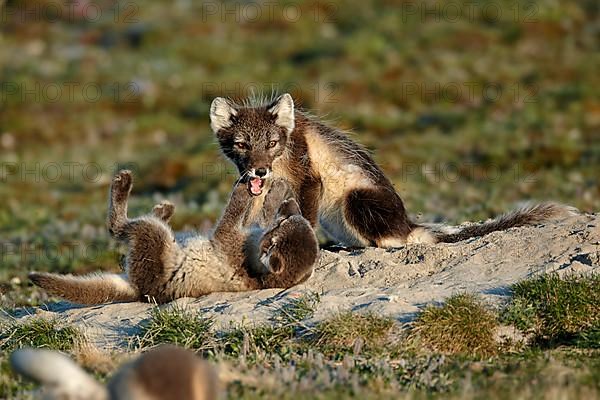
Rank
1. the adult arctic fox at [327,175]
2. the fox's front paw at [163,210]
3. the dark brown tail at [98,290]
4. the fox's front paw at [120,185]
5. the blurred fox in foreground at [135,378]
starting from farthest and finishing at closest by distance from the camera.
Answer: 1. the fox's front paw at [163,210]
2. the adult arctic fox at [327,175]
3. the fox's front paw at [120,185]
4. the dark brown tail at [98,290]
5. the blurred fox in foreground at [135,378]

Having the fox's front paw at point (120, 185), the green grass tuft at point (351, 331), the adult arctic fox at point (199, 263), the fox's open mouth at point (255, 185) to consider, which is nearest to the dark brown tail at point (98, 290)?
the adult arctic fox at point (199, 263)

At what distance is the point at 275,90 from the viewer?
1788cm

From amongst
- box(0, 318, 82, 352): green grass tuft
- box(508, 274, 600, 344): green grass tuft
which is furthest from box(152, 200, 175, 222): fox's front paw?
box(508, 274, 600, 344): green grass tuft

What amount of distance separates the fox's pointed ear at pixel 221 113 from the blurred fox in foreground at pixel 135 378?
4.81 metres

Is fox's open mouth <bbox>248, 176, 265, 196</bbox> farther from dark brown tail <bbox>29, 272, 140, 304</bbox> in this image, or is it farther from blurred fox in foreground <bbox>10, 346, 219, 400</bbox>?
blurred fox in foreground <bbox>10, 346, 219, 400</bbox>

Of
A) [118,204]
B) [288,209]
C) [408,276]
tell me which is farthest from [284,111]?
[408,276]

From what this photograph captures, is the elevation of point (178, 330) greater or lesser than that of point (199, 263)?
lesser

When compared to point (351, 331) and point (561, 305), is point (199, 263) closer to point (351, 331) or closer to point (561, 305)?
point (351, 331)

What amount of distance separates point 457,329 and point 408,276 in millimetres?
1406

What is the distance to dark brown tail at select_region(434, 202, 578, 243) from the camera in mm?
9656

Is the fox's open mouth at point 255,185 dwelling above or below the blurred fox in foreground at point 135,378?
below

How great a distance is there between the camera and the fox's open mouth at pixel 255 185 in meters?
8.72

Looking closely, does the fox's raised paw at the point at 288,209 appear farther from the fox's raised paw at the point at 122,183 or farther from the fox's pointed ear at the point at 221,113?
the fox's raised paw at the point at 122,183

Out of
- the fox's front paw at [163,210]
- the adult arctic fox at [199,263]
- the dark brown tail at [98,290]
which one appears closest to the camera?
the adult arctic fox at [199,263]
